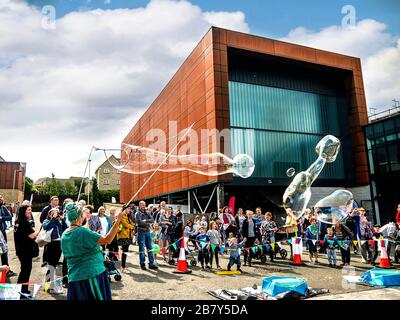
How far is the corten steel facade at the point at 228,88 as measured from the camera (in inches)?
989

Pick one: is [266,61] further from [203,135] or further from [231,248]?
[231,248]

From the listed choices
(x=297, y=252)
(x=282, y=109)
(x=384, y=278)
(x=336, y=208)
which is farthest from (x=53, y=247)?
(x=282, y=109)

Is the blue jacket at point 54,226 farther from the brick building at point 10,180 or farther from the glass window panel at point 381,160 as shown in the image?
the brick building at point 10,180

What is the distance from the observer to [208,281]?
819 cm

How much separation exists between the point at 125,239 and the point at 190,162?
48.8ft

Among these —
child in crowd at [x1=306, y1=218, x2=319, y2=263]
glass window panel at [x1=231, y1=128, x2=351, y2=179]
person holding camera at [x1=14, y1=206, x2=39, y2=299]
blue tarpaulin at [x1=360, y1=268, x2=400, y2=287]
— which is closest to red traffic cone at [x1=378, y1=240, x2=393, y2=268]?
child in crowd at [x1=306, y1=218, x2=319, y2=263]

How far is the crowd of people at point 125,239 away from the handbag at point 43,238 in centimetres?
16

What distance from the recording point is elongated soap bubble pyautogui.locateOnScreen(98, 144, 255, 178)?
533 inches

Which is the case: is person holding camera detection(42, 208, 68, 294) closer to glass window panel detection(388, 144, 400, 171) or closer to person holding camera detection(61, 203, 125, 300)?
person holding camera detection(61, 203, 125, 300)

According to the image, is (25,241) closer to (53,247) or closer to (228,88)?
(53,247)

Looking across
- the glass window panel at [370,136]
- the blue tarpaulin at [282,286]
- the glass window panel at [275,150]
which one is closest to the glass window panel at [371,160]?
the glass window panel at [370,136]

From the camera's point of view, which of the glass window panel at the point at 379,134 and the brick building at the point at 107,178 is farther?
the brick building at the point at 107,178

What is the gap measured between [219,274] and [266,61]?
80.6 ft
